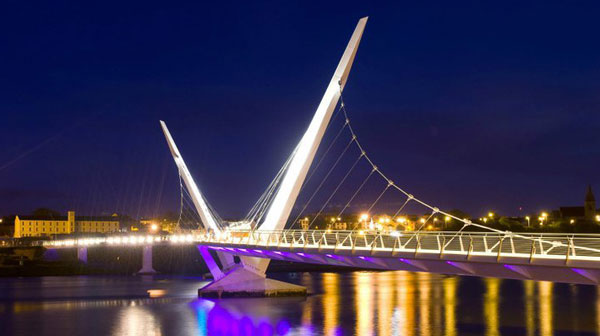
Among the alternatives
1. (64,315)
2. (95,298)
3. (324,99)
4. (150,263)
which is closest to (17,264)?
(150,263)

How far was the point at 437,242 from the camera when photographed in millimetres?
30031

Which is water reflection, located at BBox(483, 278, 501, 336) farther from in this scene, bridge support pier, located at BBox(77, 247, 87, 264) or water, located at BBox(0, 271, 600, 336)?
bridge support pier, located at BBox(77, 247, 87, 264)

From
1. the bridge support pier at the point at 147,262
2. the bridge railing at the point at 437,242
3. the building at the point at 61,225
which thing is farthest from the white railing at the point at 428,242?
the building at the point at 61,225

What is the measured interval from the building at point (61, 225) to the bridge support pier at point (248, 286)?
122630mm

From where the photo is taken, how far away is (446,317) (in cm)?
4094

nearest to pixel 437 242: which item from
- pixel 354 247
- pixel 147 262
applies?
pixel 354 247

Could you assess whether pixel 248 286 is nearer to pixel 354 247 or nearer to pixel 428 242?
pixel 428 242

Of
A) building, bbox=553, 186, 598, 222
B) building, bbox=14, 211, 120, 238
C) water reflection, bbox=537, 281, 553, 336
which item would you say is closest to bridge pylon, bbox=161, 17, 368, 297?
water reflection, bbox=537, 281, 553, 336

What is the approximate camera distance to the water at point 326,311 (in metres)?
37.7

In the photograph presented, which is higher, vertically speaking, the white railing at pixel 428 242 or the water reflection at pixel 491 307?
the white railing at pixel 428 242

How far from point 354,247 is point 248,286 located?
70.4 ft

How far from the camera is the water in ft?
124

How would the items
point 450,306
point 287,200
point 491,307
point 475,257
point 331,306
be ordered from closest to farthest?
1. point 475,257
2. point 287,200
3. point 491,307
4. point 450,306
5. point 331,306

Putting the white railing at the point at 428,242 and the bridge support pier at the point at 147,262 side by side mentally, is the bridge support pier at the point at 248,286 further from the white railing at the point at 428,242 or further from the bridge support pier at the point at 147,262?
the bridge support pier at the point at 147,262
